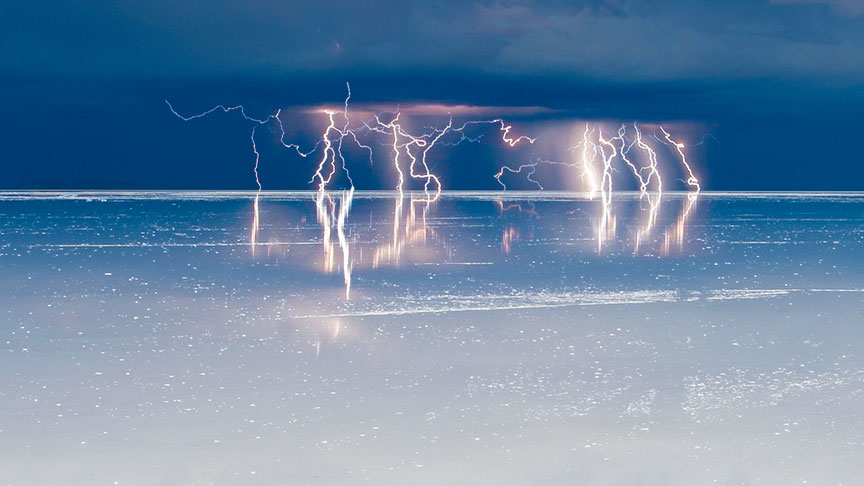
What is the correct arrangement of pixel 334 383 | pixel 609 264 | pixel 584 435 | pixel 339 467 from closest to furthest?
pixel 339 467 → pixel 584 435 → pixel 334 383 → pixel 609 264

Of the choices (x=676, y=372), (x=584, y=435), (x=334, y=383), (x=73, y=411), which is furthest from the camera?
(x=676, y=372)

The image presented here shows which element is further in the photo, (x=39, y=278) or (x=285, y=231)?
(x=285, y=231)

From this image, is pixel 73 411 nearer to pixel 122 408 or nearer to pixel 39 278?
pixel 122 408

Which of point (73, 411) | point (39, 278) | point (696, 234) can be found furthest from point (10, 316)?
point (696, 234)

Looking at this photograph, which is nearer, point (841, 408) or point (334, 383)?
point (841, 408)

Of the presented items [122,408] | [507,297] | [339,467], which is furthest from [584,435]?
[507,297]

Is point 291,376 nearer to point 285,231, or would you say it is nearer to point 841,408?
point 841,408
